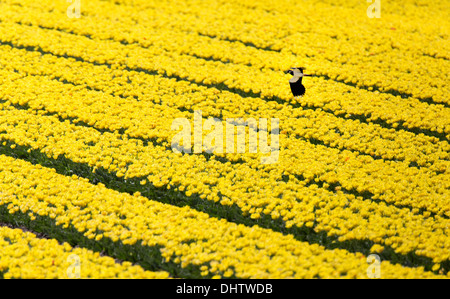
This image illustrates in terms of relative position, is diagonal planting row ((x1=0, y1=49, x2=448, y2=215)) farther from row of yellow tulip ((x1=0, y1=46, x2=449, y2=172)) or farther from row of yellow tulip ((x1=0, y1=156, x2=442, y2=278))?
row of yellow tulip ((x1=0, y1=156, x2=442, y2=278))

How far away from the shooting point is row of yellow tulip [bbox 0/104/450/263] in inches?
219

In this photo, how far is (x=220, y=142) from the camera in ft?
23.8

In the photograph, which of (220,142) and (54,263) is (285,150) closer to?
(220,142)

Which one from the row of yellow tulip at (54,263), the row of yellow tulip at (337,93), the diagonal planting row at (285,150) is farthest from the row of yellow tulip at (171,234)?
the row of yellow tulip at (337,93)

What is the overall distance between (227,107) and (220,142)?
112cm

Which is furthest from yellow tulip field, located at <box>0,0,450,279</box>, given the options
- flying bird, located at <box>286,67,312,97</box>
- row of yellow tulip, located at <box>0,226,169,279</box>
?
flying bird, located at <box>286,67,312,97</box>

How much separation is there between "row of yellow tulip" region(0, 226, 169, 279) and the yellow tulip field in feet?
0.06

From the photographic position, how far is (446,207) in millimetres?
5988

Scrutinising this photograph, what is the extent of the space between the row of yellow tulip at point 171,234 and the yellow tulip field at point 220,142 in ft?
0.08

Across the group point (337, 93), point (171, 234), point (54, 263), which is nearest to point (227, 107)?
point (337, 93)

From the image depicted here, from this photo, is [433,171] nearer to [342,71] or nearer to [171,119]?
[342,71]

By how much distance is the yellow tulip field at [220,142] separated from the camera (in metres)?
5.29

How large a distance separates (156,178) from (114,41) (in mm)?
5107
